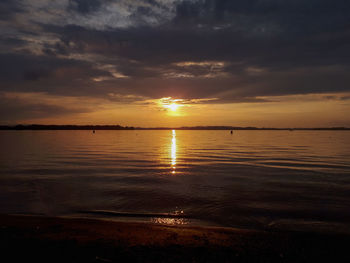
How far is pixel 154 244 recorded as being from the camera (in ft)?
25.1

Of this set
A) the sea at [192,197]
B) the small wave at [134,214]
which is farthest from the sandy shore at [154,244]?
the small wave at [134,214]

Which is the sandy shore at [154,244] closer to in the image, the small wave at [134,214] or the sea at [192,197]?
the sea at [192,197]

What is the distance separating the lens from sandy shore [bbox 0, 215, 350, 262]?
22.2ft

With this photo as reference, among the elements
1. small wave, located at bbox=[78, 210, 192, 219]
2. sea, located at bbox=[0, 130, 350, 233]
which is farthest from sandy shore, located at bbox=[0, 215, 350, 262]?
small wave, located at bbox=[78, 210, 192, 219]

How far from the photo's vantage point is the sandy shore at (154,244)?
6.77 m

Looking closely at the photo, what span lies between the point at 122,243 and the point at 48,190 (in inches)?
441

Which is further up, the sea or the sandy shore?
the sandy shore

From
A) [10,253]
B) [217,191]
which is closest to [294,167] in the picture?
[217,191]

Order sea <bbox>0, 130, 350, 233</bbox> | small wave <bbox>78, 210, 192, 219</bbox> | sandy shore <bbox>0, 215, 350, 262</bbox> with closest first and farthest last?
sandy shore <bbox>0, 215, 350, 262</bbox> → sea <bbox>0, 130, 350, 233</bbox> → small wave <bbox>78, 210, 192, 219</bbox>

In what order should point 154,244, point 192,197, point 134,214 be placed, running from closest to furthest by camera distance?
point 154,244
point 134,214
point 192,197

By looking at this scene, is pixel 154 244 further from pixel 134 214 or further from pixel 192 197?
pixel 192 197

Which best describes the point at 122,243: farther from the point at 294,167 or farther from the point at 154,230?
the point at 294,167

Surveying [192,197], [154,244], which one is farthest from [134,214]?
[154,244]

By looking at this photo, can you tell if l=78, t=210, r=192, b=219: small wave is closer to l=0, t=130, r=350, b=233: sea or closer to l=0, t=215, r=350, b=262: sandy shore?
l=0, t=130, r=350, b=233: sea
